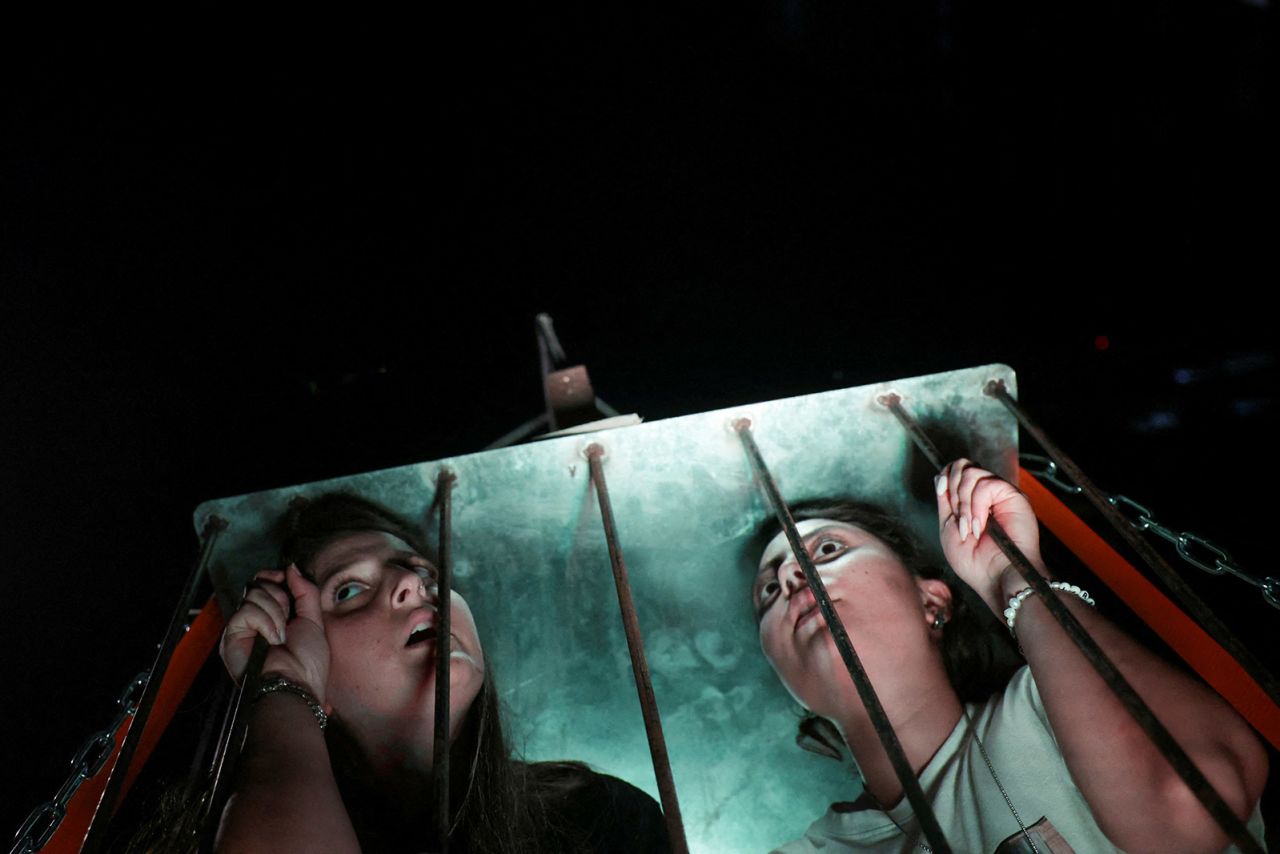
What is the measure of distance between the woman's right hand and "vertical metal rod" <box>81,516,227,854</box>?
105 mm

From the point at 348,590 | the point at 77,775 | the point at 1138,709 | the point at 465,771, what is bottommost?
the point at 1138,709

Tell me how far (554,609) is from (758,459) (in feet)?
2.05

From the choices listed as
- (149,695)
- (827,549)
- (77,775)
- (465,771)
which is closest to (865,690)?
(827,549)

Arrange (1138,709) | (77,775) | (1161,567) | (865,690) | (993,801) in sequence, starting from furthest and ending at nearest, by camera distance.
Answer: (77,775)
(993,801)
(1161,567)
(865,690)
(1138,709)

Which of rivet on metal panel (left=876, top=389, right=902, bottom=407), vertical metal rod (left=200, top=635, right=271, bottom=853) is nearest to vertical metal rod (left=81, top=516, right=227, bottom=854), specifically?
vertical metal rod (left=200, top=635, right=271, bottom=853)

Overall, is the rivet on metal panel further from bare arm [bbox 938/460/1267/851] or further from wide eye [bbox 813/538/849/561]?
bare arm [bbox 938/460/1267/851]

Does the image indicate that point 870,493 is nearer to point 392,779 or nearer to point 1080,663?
point 1080,663

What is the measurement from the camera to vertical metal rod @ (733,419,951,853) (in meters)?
1.28

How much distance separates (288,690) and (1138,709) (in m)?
1.48

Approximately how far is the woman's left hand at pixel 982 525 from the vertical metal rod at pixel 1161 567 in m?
0.14

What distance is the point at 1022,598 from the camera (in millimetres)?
1853

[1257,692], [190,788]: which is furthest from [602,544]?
[1257,692]

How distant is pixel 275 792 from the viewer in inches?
61.4

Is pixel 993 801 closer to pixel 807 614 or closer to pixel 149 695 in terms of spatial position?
pixel 807 614
